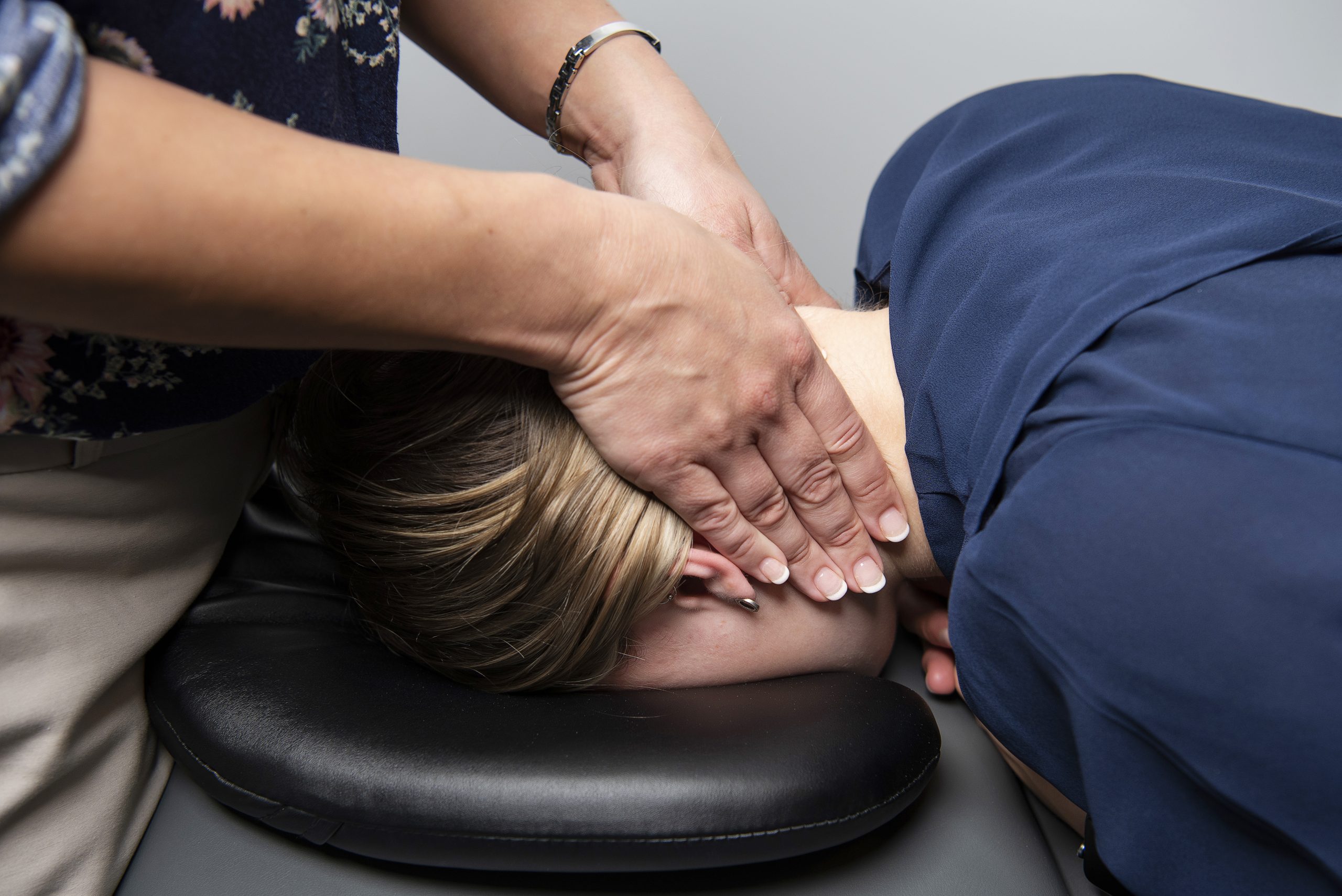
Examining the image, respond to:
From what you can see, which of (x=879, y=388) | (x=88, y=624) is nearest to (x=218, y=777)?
(x=88, y=624)

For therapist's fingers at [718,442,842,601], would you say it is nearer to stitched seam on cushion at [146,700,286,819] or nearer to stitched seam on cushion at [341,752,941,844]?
stitched seam on cushion at [341,752,941,844]

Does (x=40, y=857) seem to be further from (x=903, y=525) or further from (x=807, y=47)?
(x=807, y=47)

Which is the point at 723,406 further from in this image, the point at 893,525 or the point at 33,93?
the point at 33,93

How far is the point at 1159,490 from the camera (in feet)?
1.89

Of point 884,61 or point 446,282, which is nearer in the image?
point 446,282

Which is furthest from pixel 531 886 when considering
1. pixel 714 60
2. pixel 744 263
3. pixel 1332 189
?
pixel 714 60

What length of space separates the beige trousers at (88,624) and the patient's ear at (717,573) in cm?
56

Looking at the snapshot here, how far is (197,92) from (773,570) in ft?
2.19

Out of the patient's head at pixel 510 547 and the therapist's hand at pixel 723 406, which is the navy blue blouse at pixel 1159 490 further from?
the patient's head at pixel 510 547

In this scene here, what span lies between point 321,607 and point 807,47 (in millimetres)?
1476

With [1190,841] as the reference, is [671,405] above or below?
above

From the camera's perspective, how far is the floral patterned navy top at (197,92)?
0.62m

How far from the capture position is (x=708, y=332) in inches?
28.0

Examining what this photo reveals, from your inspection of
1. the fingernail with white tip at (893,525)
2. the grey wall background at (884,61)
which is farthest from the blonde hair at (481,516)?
the grey wall background at (884,61)
